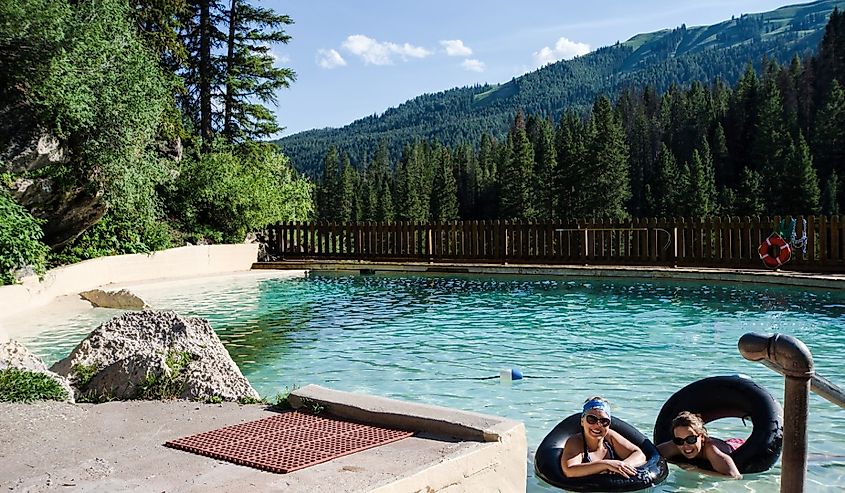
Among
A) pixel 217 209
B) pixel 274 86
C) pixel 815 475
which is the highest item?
pixel 274 86

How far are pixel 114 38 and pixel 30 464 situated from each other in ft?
39.3

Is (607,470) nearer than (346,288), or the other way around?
(607,470)

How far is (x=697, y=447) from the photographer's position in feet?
15.7

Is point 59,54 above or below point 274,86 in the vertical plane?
below

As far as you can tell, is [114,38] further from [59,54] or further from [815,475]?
[815,475]

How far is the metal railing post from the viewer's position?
1985 mm

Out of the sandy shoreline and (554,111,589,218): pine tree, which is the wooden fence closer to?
the sandy shoreline

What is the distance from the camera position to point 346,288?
16.3 meters

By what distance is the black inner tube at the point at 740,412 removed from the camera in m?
4.73

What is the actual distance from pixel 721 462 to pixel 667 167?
6535cm

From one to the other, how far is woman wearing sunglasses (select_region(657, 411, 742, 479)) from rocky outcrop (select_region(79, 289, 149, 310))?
1005 centimetres

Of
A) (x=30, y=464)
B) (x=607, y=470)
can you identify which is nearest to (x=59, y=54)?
(x=30, y=464)

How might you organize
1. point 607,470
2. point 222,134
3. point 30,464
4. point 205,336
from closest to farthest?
point 30,464
point 607,470
point 205,336
point 222,134

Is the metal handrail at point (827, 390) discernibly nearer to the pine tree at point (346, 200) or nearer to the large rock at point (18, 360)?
the large rock at point (18, 360)
